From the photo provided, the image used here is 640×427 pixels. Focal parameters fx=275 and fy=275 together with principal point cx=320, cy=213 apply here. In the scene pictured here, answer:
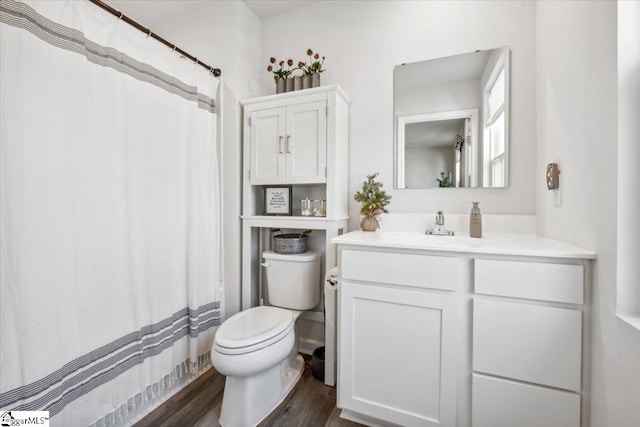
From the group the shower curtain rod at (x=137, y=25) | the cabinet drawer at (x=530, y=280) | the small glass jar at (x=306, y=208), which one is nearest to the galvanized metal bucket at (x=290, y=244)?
the small glass jar at (x=306, y=208)

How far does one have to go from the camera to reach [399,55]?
1.81 meters

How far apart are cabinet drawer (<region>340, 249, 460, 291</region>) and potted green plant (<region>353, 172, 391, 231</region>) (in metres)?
0.44

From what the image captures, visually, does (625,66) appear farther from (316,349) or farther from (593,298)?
(316,349)

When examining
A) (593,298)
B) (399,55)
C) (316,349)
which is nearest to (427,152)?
(399,55)

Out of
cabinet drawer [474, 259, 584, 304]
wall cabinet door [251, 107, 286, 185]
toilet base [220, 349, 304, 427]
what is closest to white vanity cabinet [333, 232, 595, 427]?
cabinet drawer [474, 259, 584, 304]

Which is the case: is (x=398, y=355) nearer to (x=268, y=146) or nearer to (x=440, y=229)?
(x=440, y=229)

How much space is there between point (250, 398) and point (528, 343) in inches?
48.3

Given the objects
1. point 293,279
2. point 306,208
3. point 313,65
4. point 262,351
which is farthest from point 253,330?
point 313,65

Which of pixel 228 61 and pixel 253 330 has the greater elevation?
pixel 228 61

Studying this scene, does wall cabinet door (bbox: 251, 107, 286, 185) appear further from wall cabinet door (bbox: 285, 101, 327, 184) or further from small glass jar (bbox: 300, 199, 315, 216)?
small glass jar (bbox: 300, 199, 315, 216)

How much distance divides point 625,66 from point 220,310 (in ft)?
7.27

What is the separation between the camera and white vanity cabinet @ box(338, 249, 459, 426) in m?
1.14

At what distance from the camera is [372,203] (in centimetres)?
171

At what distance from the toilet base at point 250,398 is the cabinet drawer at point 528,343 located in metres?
0.99
